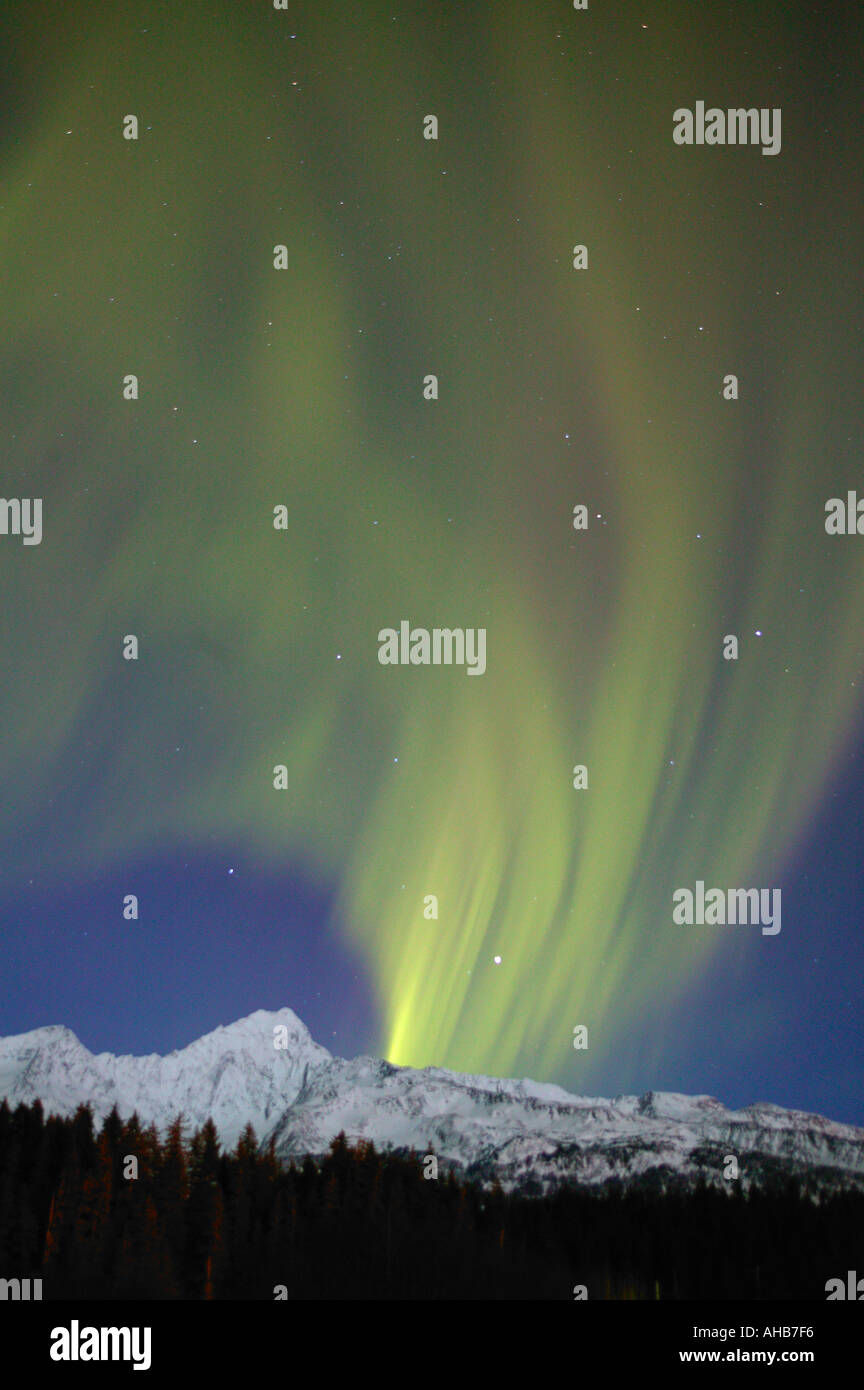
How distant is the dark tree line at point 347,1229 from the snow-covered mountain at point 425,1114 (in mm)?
647

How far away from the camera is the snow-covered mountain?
24.1 metres

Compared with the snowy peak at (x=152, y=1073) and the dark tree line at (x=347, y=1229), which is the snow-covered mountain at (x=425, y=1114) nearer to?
the snowy peak at (x=152, y=1073)

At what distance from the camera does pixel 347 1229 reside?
23578mm

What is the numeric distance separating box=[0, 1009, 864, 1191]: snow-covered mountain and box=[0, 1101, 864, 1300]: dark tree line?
0.65m

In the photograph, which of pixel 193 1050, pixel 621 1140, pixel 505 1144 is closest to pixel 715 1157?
pixel 621 1140

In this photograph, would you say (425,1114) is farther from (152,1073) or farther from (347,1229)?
(152,1073)

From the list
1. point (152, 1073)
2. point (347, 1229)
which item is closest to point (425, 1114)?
point (347, 1229)

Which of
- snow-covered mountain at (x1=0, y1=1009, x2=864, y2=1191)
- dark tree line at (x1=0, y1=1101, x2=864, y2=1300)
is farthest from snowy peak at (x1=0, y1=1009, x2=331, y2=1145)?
dark tree line at (x1=0, y1=1101, x2=864, y2=1300)

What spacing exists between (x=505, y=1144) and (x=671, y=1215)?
18.4 feet

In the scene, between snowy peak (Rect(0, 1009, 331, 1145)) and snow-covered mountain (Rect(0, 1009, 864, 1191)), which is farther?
snow-covered mountain (Rect(0, 1009, 864, 1191))

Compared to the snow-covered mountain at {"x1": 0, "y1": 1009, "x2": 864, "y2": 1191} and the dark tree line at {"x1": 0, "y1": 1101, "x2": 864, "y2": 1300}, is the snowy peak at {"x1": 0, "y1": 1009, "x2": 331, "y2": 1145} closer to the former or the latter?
the snow-covered mountain at {"x1": 0, "y1": 1009, "x2": 864, "y2": 1191}

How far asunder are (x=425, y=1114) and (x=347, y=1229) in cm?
594
